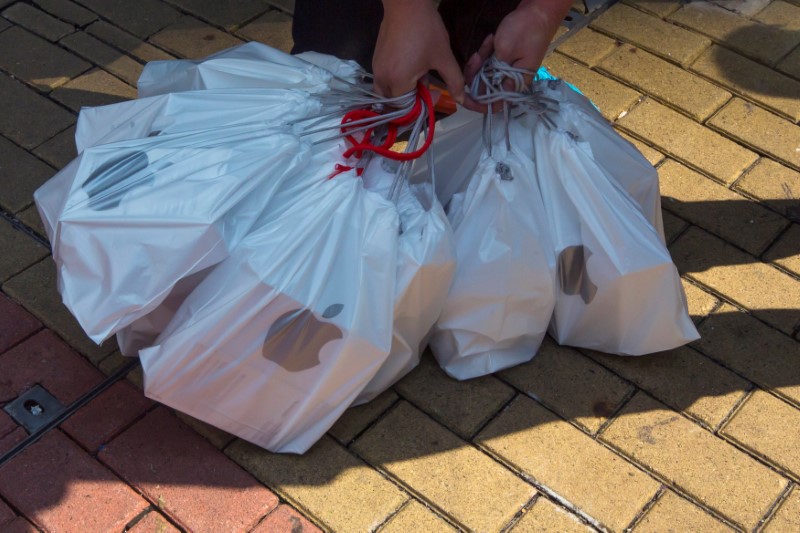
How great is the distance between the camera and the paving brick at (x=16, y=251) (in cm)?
246

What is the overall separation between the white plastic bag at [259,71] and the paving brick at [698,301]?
1016 millimetres

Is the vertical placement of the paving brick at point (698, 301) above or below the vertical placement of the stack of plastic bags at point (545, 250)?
below

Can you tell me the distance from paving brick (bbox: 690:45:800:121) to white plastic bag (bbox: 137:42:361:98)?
1416 millimetres

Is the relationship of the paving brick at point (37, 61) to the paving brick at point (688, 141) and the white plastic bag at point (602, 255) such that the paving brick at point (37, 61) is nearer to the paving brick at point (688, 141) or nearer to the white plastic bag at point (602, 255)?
the white plastic bag at point (602, 255)

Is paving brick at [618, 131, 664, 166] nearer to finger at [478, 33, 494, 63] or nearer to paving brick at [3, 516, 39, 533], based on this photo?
finger at [478, 33, 494, 63]

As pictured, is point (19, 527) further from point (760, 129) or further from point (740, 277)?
point (760, 129)

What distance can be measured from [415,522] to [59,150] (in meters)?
1.54

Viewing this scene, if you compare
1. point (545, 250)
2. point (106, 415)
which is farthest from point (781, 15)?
point (106, 415)

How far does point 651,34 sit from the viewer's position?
333 centimetres

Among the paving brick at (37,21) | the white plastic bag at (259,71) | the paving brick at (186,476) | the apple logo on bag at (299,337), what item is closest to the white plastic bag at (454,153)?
the white plastic bag at (259,71)

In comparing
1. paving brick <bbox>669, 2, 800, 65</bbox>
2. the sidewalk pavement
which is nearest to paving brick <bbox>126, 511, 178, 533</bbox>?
the sidewalk pavement

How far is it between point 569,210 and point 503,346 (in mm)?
349

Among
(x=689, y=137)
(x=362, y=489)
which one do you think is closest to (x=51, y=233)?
(x=362, y=489)

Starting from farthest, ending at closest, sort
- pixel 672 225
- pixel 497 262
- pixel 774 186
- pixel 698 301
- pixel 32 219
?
pixel 774 186 → pixel 672 225 → pixel 32 219 → pixel 698 301 → pixel 497 262
